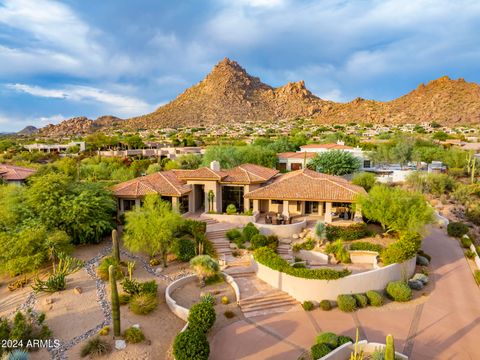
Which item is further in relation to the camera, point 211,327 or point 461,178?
point 461,178

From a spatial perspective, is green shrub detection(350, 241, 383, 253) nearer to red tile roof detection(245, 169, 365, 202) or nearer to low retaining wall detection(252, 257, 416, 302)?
low retaining wall detection(252, 257, 416, 302)

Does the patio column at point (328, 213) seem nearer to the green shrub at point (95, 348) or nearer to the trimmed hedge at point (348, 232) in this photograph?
the trimmed hedge at point (348, 232)

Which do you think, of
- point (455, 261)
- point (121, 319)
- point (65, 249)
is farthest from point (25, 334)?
point (455, 261)

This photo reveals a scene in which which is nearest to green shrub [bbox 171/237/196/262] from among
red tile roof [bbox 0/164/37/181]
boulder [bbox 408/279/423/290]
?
boulder [bbox 408/279/423/290]

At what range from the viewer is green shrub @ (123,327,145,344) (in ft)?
49.3

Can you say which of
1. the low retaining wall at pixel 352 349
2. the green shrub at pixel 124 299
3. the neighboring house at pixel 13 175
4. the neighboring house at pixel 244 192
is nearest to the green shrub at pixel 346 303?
the low retaining wall at pixel 352 349

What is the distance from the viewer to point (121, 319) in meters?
16.6

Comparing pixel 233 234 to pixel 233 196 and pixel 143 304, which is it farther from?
pixel 143 304

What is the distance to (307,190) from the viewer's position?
1145 inches

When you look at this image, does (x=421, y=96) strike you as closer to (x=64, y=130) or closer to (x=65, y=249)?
(x=65, y=249)

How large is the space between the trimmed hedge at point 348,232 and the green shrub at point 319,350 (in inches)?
464

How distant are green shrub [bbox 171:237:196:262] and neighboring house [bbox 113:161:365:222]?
19.7 ft

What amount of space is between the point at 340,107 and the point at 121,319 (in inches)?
6212

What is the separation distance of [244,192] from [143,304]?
51.1ft
